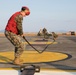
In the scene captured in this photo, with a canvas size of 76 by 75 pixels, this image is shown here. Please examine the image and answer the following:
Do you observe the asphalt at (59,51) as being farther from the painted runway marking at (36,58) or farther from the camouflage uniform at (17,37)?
the camouflage uniform at (17,37)

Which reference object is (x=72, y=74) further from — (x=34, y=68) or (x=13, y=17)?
(x=13, y=17)

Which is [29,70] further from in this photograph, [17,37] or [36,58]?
[36,58]

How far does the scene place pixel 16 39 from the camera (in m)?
7.46

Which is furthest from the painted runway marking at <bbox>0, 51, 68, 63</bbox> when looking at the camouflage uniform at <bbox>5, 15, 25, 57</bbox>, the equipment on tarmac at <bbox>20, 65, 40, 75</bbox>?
the equipment on tarmac at <bbox>20, 65, 40, 75</bbox>

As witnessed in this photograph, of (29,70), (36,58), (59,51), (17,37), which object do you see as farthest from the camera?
(59,51)

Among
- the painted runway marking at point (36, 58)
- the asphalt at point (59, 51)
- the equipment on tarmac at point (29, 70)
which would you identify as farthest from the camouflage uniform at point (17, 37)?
the equipment on tarmac at point (29, 70)

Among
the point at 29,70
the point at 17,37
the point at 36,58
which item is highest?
the point at 17,37

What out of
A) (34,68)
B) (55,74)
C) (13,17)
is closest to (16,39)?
(13,17)

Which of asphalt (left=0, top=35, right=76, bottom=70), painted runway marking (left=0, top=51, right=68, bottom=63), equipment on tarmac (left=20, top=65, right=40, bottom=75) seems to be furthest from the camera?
painted runway marking (left=0, top=51, right=68, bottom=63)

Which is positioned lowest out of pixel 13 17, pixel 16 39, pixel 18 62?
pixel 18 62

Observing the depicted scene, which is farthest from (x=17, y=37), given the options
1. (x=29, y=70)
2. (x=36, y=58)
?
(x=29, y=70)

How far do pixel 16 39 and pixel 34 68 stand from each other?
1.91 metres

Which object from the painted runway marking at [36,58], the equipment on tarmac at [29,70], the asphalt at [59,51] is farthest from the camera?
the painted runway marking at [36,58]

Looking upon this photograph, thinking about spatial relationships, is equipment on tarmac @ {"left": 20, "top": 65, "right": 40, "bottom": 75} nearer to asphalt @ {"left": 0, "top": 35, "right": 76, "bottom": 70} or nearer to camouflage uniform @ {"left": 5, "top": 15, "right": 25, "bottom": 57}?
asphalt @ {"left": 0, "top": 35, "right": 76, "bottom": 70}
